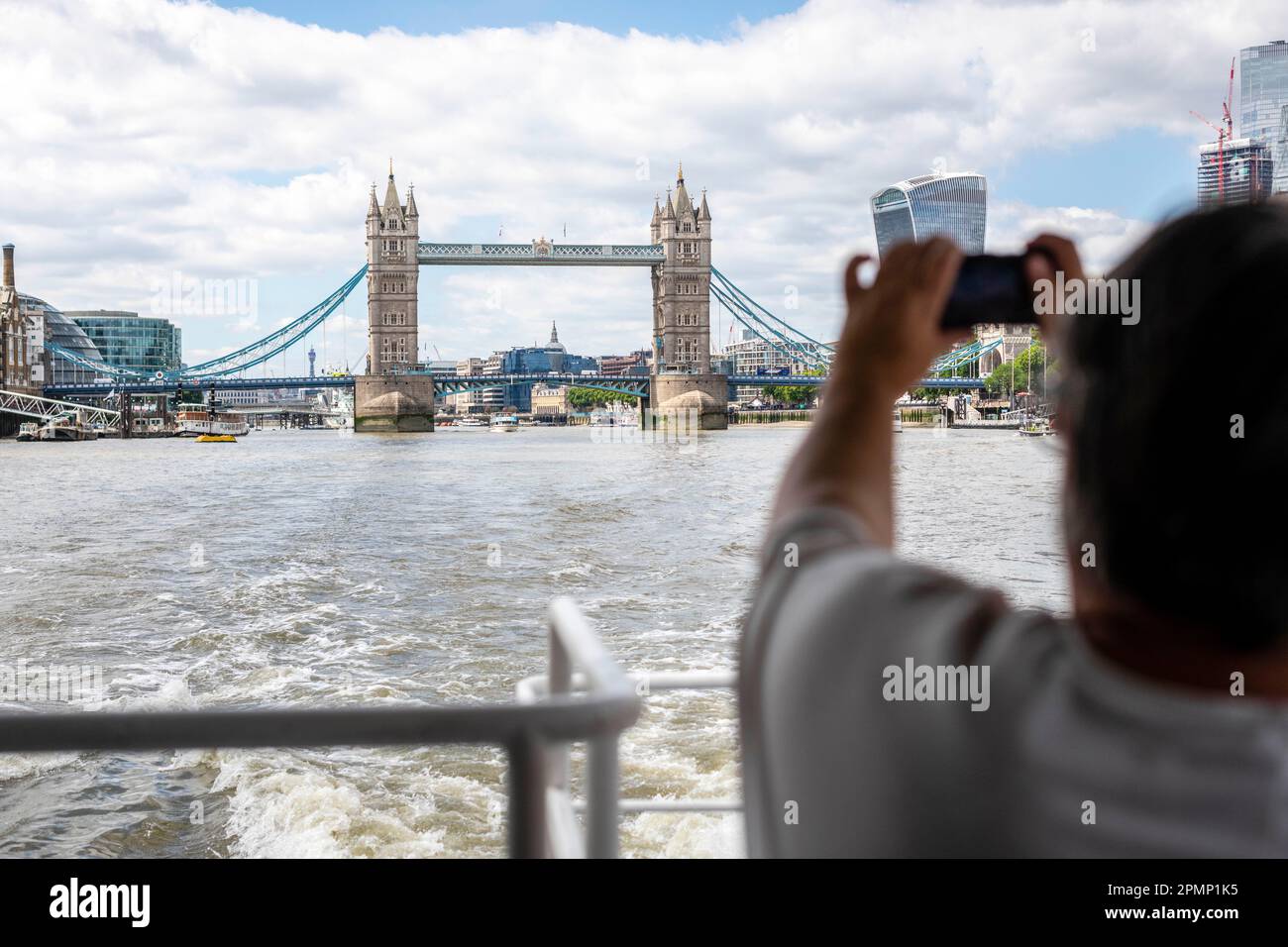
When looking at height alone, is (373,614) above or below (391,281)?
below

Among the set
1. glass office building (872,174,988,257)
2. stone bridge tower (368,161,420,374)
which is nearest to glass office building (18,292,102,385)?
stone bridge tower (368,161,420,374)

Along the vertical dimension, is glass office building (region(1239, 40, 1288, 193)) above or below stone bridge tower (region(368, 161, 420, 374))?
above

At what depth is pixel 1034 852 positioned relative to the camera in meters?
0.50

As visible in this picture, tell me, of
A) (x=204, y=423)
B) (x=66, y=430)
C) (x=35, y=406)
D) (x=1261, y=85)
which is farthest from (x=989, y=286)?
(x=1261, y=85)

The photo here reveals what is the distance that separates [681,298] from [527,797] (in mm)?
63624

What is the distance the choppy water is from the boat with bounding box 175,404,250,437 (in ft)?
119

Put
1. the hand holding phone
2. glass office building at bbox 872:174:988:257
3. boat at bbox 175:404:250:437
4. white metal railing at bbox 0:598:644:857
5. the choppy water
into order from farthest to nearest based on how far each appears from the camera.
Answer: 1. boat at bbox 175:404:250:437
2. glass office building at bbox 872:174:988:257
3. the choppy water
4. white metal railing at bbox 0:598:644:857
5. the hand holding phone

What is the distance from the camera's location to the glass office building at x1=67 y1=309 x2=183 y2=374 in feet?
278

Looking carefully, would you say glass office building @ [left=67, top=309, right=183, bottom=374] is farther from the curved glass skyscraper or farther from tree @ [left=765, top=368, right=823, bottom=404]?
the curved glass skyscraper

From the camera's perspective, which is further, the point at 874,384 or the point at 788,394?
the point at 788,394

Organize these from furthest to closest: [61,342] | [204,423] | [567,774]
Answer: [61,342], [204,423], [567,774]

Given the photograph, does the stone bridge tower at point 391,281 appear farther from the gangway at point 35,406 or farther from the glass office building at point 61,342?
the glass office building at point 61,342

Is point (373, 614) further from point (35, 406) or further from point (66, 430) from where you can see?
point (35, 406)

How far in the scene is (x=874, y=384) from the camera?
58 centimetres
